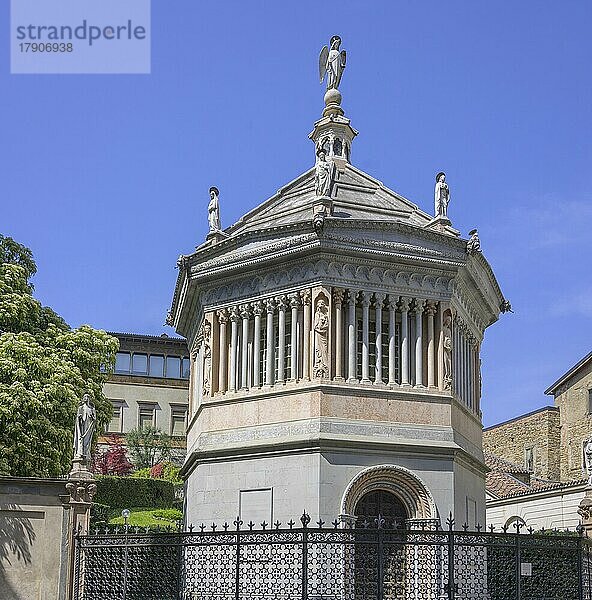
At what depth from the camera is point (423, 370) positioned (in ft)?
81.4

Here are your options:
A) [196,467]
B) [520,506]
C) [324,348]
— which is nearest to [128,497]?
[520,506]

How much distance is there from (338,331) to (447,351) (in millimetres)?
2929

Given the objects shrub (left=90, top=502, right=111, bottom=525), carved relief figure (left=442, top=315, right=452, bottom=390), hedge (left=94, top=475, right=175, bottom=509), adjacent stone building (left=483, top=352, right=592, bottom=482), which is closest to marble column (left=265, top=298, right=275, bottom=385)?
carved relief figure (left=442, top=315, right=452, bottom=390)

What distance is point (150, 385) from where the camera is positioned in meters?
60.8

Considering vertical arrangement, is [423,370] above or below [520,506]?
above

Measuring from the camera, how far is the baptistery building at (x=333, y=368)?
2344 centimetres

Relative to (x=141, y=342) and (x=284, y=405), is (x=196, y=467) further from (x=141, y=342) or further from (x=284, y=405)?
(x=141, y=342)

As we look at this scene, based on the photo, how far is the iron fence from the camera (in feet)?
52.4

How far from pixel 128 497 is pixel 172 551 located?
31.7 meters

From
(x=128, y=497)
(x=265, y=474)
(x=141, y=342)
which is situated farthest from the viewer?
(x=141, y=342)

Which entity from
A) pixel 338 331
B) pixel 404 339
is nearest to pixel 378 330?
pixel 404 339

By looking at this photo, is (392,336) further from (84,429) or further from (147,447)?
(147,447)

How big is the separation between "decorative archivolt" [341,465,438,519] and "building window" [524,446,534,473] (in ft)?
102

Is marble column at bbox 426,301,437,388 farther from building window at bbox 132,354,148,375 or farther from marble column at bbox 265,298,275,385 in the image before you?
building window at bbox 132,354,148,375
